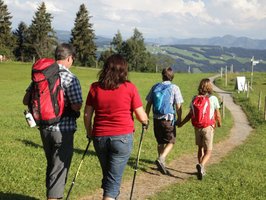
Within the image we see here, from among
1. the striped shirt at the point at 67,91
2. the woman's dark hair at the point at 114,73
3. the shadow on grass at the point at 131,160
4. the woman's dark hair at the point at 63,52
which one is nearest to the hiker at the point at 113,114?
the woman's dark hair at the point at 114,73

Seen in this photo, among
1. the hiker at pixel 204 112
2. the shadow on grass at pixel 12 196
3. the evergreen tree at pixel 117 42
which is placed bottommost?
the shadow on grass at pixel 12 196

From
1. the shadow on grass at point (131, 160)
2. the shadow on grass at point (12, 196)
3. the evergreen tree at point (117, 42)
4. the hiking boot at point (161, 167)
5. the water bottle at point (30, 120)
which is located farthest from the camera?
the evergreen tree at point (117, 42)

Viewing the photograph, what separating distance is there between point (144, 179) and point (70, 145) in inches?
148

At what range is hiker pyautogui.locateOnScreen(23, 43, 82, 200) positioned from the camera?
5547mm

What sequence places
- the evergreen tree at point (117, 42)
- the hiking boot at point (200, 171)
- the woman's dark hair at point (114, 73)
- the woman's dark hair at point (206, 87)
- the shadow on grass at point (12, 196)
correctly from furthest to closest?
the evergreen tree at point (117, 42)
the hiking boot at point (200, 171)
the woman's dark hair at point (206, 87)
the shadow on grass at point (12, 196)
the woman's dark hair at point (114, 73)

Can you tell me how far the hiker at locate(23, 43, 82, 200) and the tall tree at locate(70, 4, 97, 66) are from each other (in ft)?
283

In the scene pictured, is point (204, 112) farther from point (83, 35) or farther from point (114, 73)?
point (83, 35)

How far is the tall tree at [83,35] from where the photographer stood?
9112 centimetres

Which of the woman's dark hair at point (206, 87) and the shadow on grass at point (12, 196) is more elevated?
the woman's dark hair at point (206, 87)

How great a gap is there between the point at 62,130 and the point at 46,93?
58cm

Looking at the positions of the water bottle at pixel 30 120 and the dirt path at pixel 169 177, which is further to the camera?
the dirt path at pixel 169 177

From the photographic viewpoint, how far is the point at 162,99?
910 centimetres

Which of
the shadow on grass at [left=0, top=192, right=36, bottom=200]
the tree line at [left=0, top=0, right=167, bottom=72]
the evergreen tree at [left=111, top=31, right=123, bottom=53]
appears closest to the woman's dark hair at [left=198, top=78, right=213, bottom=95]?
the shadow on grass at [left=0, top=192, right=36, bottom=200]

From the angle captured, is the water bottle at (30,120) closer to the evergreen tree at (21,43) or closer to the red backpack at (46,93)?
the red backpack at (46,93)
